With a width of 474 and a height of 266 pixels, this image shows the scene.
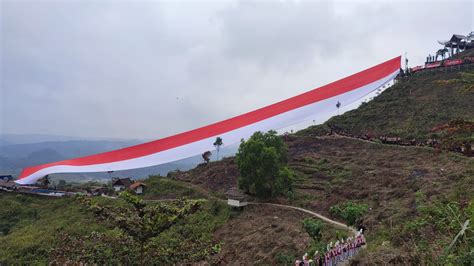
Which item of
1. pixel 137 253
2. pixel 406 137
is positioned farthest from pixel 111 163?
pixel 406 137

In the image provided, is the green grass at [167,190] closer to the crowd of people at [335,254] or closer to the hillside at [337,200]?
the hillside at [337,200]

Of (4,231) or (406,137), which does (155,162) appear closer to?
(4,231)

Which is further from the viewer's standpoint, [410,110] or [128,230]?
[410,110]

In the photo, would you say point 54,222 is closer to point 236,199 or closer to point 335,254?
point 236,199

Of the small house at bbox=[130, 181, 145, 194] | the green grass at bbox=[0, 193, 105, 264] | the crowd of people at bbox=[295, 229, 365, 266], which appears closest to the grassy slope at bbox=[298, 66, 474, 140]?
the small house at bbox=[130, 181, 145, 194]

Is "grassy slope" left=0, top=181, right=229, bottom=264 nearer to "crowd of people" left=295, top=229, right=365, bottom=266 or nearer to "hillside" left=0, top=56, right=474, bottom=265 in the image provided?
"hillside" left=0, top=56, right=474, bottom=265

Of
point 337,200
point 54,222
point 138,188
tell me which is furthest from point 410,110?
point 54,222
